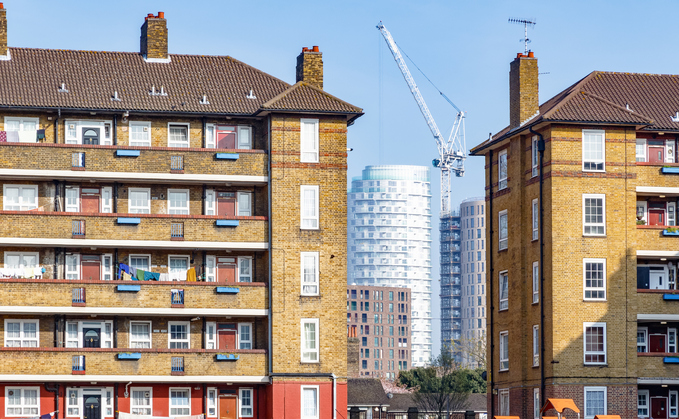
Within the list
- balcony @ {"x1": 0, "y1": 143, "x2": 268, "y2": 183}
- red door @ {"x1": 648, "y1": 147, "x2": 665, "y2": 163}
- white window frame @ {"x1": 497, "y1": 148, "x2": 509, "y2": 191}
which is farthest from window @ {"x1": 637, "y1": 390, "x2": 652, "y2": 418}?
balcony @ {"x1": 0, "y1": 143, "x2": 268, "y2": 183}

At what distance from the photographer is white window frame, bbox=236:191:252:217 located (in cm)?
6950

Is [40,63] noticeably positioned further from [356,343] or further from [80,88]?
[356,343]

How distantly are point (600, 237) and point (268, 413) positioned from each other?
20.2 m

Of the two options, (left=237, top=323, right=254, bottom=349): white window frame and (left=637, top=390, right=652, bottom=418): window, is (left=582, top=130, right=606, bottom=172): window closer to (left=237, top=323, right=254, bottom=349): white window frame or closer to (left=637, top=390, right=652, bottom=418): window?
(left=637, top=390, right=652, bottom=418): window

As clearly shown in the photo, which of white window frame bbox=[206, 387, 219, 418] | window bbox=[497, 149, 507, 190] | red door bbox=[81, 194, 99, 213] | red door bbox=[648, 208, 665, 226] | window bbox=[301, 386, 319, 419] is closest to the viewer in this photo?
window bbox=[301, 386, 319, 419]

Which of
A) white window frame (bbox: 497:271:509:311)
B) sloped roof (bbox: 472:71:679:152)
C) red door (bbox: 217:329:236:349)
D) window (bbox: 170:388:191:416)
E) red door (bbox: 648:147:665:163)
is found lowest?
window (bbox: 170:388:191:416)

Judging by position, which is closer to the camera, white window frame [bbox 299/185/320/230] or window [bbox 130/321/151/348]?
window [bbox 130/321/151/348]

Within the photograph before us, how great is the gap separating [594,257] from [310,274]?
15391mm

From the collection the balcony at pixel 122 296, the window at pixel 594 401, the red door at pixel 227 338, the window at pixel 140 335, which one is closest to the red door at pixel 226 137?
the balcony at pixel 122 296

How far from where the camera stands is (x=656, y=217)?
72.7 meters

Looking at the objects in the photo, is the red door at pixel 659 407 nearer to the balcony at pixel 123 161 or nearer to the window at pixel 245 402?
the window at pixel 245 402

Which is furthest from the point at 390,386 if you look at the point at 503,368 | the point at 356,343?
the point at 503,368

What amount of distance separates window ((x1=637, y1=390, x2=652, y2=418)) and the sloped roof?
48.2 ft

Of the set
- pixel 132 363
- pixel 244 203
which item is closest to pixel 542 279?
pixel 244 203
